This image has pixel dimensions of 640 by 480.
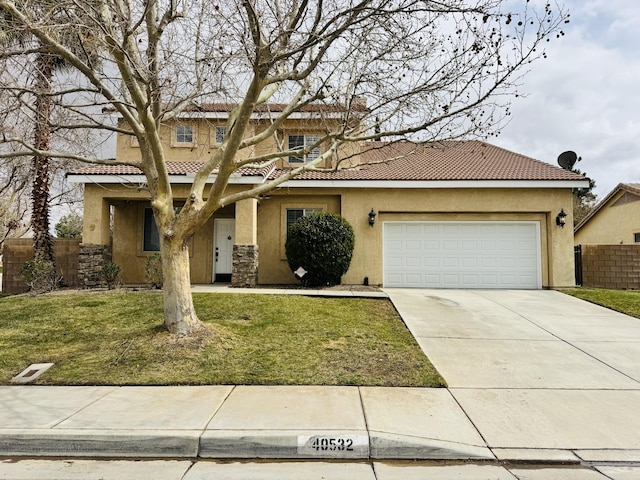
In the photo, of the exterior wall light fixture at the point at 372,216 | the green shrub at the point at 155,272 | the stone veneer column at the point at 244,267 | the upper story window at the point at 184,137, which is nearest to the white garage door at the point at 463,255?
the exterior wall light fixture at the point at 372,216

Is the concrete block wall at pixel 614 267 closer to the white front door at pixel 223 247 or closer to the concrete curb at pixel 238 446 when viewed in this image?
the white front door at pixel 223 247

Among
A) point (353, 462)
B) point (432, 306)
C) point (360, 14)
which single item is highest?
point (360, 14)

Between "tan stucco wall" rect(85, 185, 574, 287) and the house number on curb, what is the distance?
9274 millimetres

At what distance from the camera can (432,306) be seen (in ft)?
32.8

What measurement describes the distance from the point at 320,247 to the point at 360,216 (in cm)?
225

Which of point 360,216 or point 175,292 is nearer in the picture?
point 175,292

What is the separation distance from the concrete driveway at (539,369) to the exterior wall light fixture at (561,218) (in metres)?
3.37

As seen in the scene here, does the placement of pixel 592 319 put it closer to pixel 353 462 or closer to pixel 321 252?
pixel 321 252

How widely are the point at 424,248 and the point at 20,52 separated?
1132 centimetres

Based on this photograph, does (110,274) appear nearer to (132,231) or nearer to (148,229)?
(132,231)

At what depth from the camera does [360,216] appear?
13.5 metres

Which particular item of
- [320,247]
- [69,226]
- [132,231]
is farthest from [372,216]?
[69,226]

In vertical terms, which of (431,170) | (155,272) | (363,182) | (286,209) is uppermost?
(431,170)

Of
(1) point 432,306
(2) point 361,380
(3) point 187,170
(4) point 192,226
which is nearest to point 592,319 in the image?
(1) point 432,306
